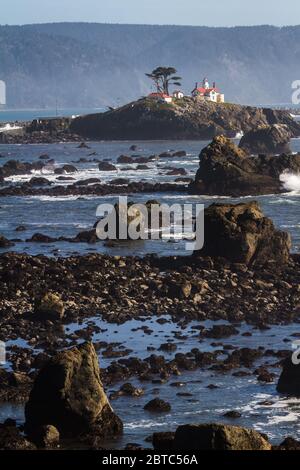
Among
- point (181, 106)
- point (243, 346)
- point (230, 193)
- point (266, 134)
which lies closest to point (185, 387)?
point (243, 346)

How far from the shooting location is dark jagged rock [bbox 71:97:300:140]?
7515 inches

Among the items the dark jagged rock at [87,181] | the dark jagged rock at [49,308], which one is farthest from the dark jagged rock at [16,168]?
the dark jagged rock at [49,308]

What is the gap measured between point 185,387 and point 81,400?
20.4 ft

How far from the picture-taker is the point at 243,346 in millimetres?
47094

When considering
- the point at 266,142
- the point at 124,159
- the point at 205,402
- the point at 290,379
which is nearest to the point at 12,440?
the point at 205,402

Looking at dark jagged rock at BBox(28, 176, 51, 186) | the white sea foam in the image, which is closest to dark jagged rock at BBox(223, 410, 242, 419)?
the white sea foam

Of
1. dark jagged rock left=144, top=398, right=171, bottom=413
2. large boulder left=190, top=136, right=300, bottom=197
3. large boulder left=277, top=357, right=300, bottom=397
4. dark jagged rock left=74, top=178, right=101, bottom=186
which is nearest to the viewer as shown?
dark jagged rock left=144, top=398, right=171, bottom=413

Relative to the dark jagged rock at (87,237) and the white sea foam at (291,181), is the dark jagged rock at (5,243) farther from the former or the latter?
the white sea foam at (291,181)

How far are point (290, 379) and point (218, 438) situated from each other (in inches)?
344

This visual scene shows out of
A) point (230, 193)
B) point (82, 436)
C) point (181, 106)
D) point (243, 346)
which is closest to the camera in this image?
point (82, 436)

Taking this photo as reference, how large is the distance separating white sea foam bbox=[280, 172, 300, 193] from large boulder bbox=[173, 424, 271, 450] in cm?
6916

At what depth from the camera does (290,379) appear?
133 ft

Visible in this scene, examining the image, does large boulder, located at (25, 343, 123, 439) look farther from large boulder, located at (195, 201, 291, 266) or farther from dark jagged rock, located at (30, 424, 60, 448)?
large boulder, located at (195, 201, 291, 266)
